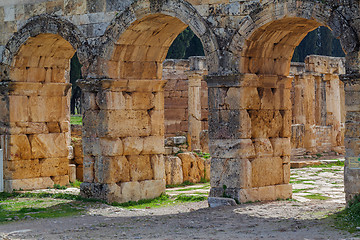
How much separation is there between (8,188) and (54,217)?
3351 millimetres

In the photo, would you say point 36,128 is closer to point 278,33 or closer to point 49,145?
point 49,145

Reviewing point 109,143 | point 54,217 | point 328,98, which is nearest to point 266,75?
point 109,143

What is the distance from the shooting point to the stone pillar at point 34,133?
14.7 meters

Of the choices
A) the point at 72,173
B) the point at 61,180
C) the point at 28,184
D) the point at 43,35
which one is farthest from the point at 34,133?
the point at 43,35

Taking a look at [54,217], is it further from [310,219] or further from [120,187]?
[310,219]

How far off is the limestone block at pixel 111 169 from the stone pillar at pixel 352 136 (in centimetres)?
453

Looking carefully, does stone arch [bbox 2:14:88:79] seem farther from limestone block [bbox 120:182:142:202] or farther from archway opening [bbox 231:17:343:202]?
archway opening [bbox 231:17:343:202]

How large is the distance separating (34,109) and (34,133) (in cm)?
51

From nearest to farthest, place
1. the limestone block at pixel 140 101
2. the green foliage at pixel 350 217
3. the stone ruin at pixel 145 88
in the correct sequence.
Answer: the green foliage at pixel 350 217, the stone ruin at pixel 145 88, the limestone block at pixel 140 101

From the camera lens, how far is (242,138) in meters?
11.7

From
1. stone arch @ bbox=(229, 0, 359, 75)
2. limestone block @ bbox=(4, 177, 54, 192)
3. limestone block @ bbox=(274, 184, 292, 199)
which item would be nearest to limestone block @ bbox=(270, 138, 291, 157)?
limestone block @ bbox=(274, 184, 292, 199)

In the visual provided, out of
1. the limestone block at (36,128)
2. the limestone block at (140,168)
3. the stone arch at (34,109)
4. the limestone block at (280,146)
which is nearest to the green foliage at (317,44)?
the stone arch at (34,109)

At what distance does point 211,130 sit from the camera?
1186 centimetres

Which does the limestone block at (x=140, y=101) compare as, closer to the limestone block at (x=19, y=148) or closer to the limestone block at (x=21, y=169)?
the limestone block at (x=19, y=148)
